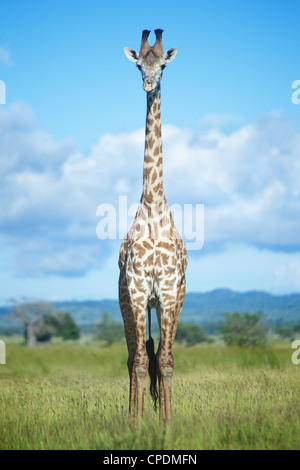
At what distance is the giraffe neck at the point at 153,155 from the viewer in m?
8.43

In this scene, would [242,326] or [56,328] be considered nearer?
[242,326]

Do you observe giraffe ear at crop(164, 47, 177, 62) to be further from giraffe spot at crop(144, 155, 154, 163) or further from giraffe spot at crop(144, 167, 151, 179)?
giraffe spot at crop(144, 167, 151, 179)

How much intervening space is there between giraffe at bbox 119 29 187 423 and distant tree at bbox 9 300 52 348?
48.8 metres

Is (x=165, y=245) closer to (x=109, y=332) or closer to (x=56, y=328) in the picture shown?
(x=56, y=328)

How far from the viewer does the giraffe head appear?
26.7 ft

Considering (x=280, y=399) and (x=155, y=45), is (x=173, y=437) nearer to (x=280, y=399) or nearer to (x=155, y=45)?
(x=280, y=399)

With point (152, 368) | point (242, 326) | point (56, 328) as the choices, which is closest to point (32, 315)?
point (56, 328)

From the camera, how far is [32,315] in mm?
57062

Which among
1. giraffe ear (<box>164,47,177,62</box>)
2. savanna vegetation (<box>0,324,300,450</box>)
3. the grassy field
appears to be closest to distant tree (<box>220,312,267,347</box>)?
the grassy field

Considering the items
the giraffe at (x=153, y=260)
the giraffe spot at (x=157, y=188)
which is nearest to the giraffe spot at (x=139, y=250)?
the giraffe at (x=153, y=260)

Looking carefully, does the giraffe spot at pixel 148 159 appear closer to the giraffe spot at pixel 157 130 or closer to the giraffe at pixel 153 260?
the giraffe at pixel 153 260

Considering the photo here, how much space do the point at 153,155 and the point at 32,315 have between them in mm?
50810

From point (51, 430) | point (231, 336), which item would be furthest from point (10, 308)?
point (51, 430)
